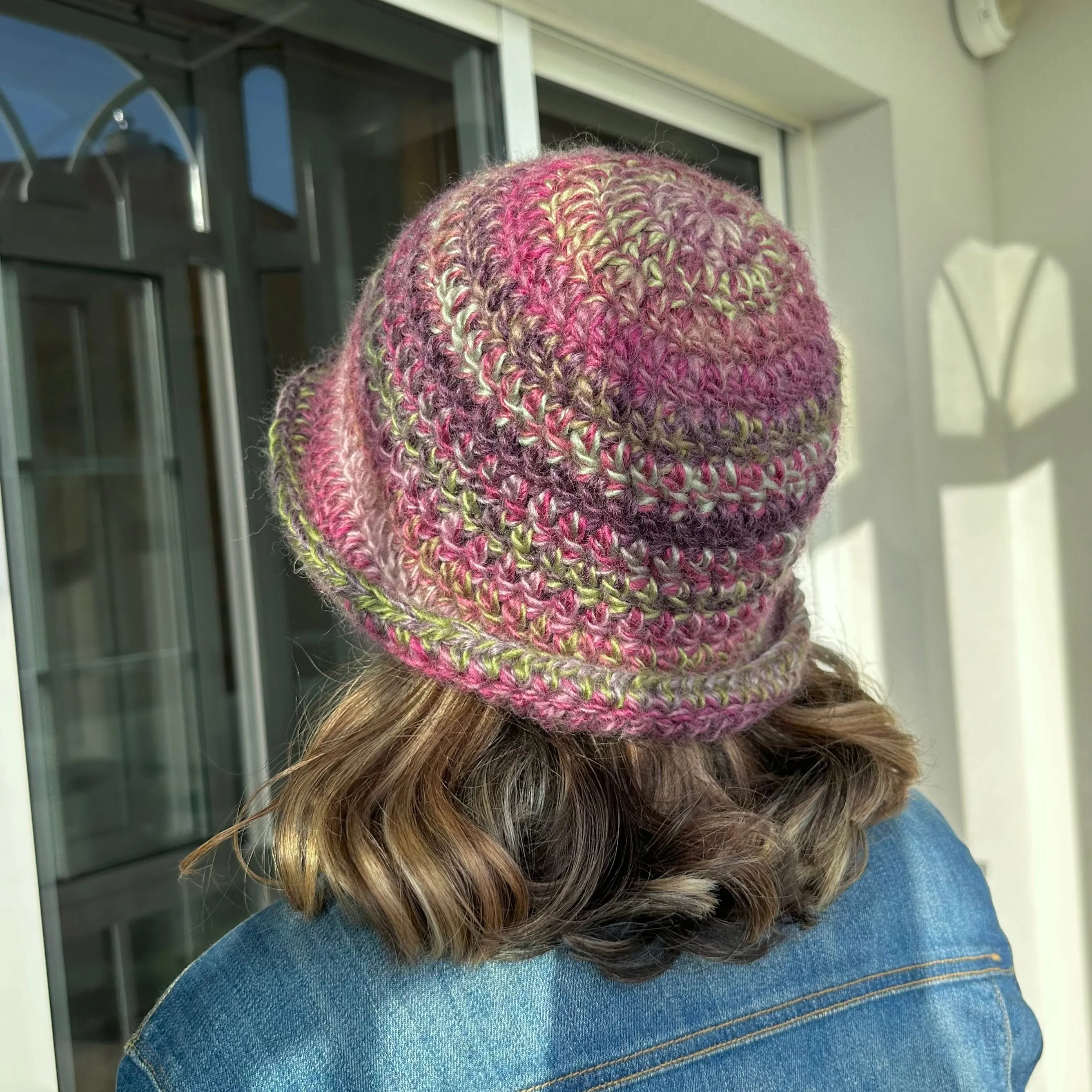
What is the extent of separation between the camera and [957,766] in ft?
5.95

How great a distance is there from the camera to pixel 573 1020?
0.60 meters

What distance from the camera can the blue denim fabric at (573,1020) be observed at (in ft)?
1.91

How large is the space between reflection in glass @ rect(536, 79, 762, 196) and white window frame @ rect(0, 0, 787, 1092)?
14 mm

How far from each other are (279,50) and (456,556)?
83 centimetres

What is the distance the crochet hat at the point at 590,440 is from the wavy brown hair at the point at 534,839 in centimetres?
4

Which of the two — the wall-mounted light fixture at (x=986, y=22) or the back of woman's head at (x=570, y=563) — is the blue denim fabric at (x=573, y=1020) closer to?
the back of woman's head at (x=570, y=563)

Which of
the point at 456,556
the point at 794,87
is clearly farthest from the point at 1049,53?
the point at 456,556

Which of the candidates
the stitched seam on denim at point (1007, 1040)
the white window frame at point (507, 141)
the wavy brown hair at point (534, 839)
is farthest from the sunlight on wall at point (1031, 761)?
the wavy brown hair at point (534, 839)

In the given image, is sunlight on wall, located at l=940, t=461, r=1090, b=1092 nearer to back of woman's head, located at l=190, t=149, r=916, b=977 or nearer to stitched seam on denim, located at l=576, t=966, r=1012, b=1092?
stitched seam on denim, located at l=576, t=966, r=1012, b=1092

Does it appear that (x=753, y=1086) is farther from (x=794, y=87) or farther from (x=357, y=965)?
(x=794, y=87)

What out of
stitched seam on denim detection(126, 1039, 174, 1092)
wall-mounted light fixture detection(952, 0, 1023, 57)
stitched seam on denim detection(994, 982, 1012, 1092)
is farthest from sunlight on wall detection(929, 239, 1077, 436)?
stitched seam on denim detection(126, 1039, 174, 1092)

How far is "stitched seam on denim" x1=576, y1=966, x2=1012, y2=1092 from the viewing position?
1.98 feet

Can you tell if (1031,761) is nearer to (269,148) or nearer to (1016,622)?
(1016,622)

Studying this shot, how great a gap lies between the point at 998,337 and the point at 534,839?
175 cm
